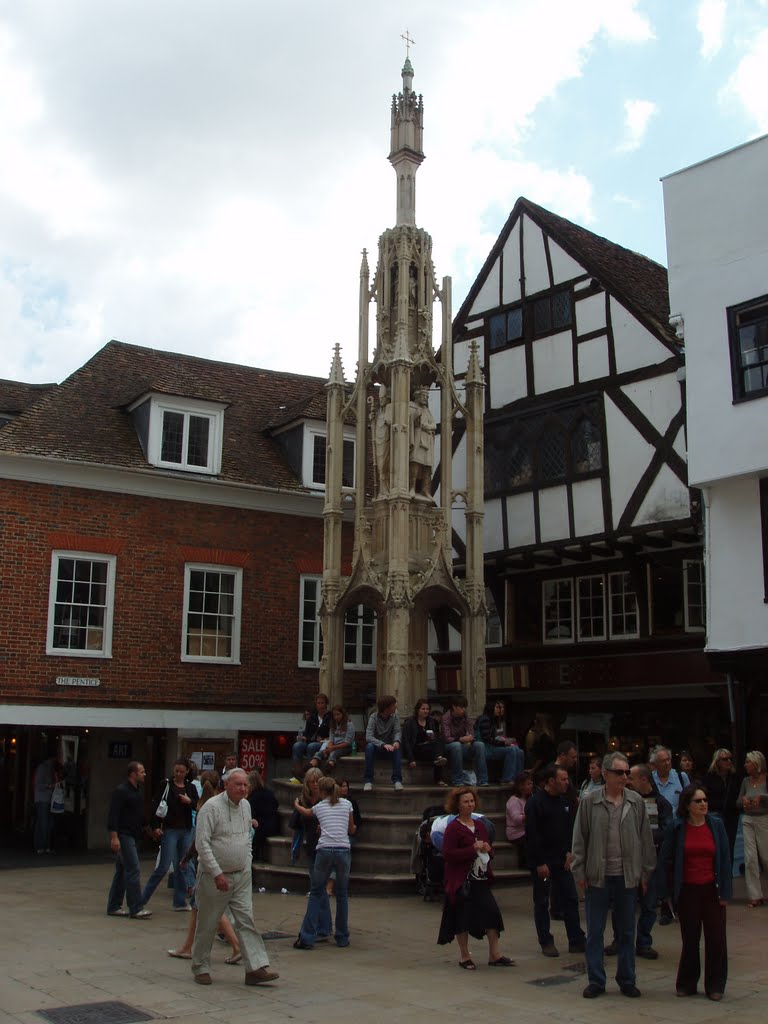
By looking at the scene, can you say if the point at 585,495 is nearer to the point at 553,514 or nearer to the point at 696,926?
the point at 553,514

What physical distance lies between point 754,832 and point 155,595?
11.4m

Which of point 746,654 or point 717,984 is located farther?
point 746,654

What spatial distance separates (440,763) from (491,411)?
8.56m

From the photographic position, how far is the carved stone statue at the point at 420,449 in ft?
55.3

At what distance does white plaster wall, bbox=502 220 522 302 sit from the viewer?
69.5ft

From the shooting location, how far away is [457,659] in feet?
71.9

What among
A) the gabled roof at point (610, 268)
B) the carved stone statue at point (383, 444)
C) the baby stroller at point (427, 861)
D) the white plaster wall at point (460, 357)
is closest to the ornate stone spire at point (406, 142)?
the carved stone statue at point (383, 444)

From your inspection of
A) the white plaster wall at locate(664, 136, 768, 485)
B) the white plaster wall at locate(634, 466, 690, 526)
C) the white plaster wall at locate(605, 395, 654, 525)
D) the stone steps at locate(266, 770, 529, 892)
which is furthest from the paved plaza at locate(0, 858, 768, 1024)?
the white plaster wall at locate(605, 395, 654, 525)

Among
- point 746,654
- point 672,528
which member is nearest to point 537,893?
point 746,654

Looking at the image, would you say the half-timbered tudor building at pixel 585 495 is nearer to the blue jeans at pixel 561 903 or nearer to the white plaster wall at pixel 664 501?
the white plaster wall at pixel 664 501

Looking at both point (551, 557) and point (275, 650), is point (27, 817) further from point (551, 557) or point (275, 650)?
point (551, 557)

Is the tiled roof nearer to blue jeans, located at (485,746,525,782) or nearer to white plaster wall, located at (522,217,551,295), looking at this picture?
white plaster wall, located at (522,217,551,295)

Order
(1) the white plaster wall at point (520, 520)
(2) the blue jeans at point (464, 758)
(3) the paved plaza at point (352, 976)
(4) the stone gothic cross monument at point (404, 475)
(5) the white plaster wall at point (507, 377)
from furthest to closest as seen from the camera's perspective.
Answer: (5) the white plaster wall at point (507, 377) < (1) the white plaster wall at point (520, 520) < (4) the stone gothic cross monument at point (404, 475) < (2) the blue jeans at point (464, 758) < (3) the paved plaza at point (352, 976)

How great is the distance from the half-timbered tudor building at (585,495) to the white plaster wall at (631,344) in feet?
0.09
